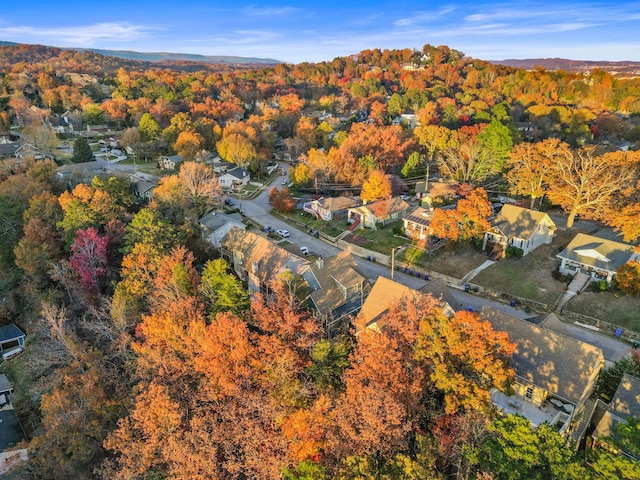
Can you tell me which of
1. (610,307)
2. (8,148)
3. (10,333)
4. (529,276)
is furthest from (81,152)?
(610,307)

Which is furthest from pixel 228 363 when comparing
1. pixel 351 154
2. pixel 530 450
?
pixel 351 154

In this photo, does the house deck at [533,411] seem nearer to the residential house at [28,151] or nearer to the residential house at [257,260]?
the residential house at [257,260]

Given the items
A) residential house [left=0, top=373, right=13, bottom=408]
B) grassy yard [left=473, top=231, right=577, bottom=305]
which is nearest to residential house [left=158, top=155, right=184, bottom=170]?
residential house [left=0, top=373, right=13, bottom=408]

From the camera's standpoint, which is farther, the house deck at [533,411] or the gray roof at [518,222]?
the gray roof at [518,222]

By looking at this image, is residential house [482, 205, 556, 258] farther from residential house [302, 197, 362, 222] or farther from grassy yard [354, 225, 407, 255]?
residential house [302, 197, 362, 222]

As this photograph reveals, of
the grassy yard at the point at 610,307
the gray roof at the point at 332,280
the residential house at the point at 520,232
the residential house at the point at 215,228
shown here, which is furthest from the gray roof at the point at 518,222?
the residential house at the point at 215,228

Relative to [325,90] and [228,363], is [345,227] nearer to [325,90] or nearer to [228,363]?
[228,363]
